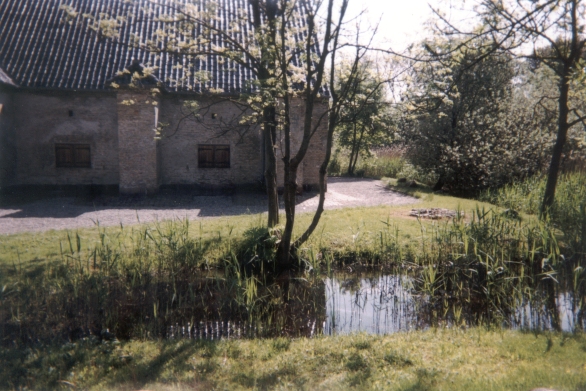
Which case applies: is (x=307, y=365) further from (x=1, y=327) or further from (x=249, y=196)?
(x=249, y=196)

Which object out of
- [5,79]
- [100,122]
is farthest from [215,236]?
[5,79]

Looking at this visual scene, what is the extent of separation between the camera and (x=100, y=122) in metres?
18.2

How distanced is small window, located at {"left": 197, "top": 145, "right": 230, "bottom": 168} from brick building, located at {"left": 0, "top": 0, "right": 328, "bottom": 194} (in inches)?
1.5

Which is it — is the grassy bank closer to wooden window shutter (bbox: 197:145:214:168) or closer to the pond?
the pond

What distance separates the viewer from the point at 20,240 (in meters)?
9.51

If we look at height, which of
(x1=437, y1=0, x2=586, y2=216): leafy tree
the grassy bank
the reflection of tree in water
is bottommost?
the reflection of tree in water

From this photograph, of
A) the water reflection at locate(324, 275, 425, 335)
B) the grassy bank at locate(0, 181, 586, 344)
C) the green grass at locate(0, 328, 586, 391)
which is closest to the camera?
the green grass at locate(0, 328, 586, 391)

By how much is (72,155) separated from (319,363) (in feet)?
52.8

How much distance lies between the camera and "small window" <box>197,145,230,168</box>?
18.9 m

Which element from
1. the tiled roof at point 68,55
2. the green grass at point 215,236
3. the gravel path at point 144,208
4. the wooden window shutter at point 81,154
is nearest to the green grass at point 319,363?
the green grass at point 215,236

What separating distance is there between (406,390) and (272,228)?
513cm

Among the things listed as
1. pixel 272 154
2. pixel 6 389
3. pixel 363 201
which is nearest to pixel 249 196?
pixel 363 201

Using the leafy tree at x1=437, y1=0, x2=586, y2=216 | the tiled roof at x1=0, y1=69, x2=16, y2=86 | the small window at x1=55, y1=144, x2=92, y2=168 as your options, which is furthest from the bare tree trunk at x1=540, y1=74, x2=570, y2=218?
the tiled roof at x1=0, y1=69, x2=16, y2=86

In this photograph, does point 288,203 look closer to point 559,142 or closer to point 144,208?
point 559,142
